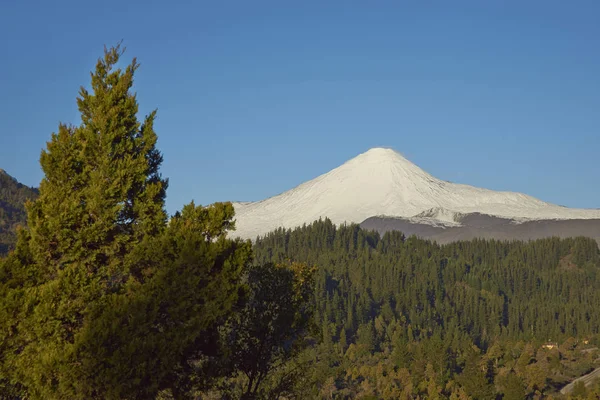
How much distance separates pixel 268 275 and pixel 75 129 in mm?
A: 7158

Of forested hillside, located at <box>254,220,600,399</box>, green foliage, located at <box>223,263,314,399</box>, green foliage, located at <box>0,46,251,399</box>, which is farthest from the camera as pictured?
forested hillside, located at <box>254,220,600,399</box>

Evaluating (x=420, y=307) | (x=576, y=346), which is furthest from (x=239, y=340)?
(x=420, y=307)

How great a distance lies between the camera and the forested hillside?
269 ft

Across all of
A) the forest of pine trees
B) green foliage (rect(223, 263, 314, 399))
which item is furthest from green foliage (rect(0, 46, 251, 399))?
green foliage (rect(223, 263, 314, 399))

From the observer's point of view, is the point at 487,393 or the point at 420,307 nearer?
the point at 487,393

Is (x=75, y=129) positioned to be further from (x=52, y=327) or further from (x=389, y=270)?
(x=389, y=270)

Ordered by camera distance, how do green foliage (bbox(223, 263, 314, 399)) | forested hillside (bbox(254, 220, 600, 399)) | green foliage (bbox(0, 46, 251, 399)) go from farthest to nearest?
forested hillside (bbox(254, 220, 600, 399)) < green foliage (bbox(223, 263, 314, 399)) < green foliage (bbox(0, 46, 251, 399))

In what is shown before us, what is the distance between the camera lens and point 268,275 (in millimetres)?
23062

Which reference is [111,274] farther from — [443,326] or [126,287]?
[443,326]

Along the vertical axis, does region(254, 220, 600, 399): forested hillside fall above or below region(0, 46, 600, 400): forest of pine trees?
below

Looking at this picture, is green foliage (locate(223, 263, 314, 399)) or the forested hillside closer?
green foliage (locate(223, 263, 314, 399))

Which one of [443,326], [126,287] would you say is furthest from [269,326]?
[443,326]

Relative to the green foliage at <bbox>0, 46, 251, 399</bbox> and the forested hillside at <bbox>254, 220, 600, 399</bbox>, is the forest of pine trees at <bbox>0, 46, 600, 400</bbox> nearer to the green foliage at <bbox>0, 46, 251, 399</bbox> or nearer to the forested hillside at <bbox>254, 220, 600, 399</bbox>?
the green foliage at <bbox>0, 46, 251, 399</bbox>

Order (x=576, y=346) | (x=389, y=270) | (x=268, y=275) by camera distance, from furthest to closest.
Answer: (x=389, y=270), (x=576, y=346), (x=268, y=275)
